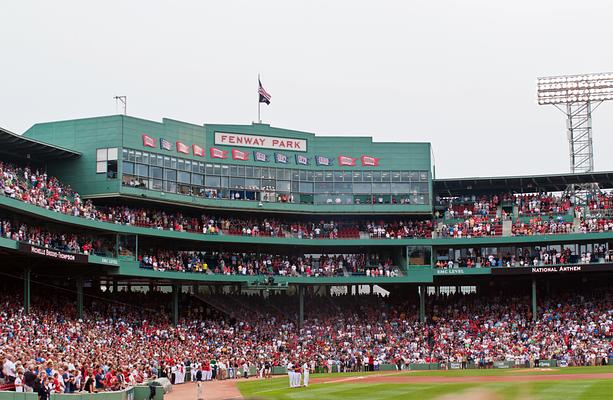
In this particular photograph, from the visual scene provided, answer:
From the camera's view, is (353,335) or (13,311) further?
(353,335)

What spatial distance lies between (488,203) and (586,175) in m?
7.83

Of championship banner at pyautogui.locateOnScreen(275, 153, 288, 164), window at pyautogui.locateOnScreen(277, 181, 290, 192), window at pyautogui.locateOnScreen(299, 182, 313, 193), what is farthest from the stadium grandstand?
window at pyautogui.locateOnScreen(299, 182, 313, 193)

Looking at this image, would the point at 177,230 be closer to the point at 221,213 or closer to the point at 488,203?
the point at 221,213

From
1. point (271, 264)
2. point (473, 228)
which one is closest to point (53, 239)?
point (271, 264)

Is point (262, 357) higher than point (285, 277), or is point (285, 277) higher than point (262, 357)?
point (285, 277)

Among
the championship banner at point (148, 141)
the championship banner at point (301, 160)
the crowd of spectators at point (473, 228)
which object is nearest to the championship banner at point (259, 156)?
the championship banner at point (301, 160)

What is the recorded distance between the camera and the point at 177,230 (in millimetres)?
59594

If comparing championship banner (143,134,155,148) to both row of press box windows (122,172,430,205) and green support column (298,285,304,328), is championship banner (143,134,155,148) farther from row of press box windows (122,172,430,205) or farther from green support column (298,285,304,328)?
green support column (298,285,304,328)

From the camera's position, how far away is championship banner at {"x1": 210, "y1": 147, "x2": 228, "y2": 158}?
62.8 metres

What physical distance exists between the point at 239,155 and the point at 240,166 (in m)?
0.84

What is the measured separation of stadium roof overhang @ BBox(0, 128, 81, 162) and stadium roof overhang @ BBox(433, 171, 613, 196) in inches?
1130

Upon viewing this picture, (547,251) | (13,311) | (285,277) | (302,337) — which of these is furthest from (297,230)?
(13,311)

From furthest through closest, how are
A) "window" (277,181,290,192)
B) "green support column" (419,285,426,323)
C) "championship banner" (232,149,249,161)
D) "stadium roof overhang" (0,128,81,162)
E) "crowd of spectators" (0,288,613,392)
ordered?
"window" (277,181,290,192) < "championship banner" (232,149,249,161) < "green support column" (419,285,426,323) < "stadium roof overhang" (0,128,81,162) < "crowd of spectators" (0,288,613,392)

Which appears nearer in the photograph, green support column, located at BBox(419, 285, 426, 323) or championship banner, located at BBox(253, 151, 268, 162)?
green support column, located at BBox(419, 285, 426, 323)
